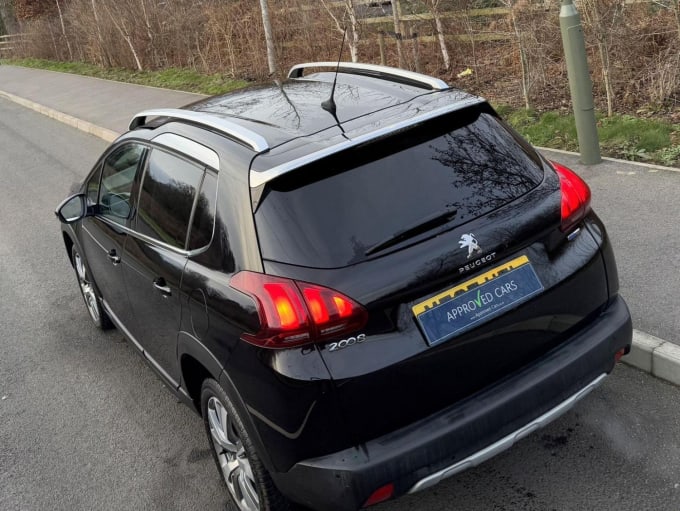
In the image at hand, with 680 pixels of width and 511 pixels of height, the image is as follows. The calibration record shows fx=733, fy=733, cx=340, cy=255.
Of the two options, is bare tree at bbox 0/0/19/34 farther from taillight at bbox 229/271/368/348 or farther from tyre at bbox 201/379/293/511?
taillight at bbox 229/271/368/348

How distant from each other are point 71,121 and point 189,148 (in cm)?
1408

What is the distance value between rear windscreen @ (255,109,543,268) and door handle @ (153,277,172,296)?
850 millimetres

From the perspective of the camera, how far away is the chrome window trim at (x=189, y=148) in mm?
3265

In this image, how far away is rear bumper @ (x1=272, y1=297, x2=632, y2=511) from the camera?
266cm

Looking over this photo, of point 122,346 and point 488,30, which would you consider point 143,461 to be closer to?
point 122,346

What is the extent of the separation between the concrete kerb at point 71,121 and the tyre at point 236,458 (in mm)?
10517

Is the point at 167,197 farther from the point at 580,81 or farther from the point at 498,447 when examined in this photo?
the point at 580,81

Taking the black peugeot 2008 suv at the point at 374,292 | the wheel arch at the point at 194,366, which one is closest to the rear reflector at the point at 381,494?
the black peugeot 2008 suv at the point at 374,292

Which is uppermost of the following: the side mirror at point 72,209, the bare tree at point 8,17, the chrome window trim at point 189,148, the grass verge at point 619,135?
the bare tree at point 8,17

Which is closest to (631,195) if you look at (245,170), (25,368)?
(245,170)

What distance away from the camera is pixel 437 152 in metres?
3.12

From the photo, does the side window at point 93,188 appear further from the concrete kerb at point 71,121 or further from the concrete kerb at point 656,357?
the concrete kerb at point 71,121

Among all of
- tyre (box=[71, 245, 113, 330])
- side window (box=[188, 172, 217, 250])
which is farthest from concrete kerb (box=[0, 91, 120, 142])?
side window (box=[188, 172, 217, 250])

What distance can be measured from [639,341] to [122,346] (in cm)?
357
